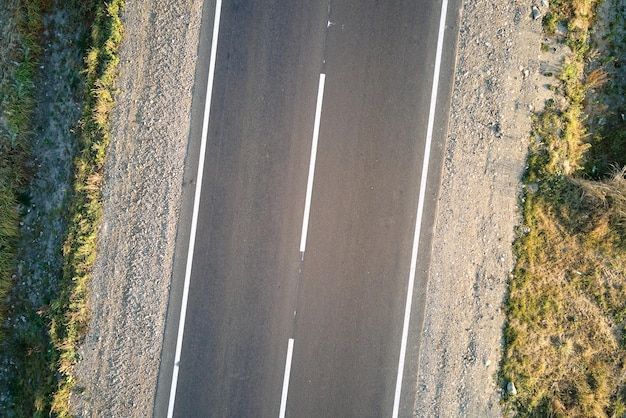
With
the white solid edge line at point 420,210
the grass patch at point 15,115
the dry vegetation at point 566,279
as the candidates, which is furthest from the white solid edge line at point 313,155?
the grass patch at point 15,115

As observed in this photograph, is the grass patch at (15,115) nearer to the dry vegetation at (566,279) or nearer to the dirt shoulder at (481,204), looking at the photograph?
the dirt shoulder at (481,204)

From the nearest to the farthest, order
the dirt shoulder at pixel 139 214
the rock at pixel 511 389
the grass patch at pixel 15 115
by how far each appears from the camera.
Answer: the rock at pixel 511 389
the dirt shoulder at pixel 139 214
the grass patch at pixel 15 115

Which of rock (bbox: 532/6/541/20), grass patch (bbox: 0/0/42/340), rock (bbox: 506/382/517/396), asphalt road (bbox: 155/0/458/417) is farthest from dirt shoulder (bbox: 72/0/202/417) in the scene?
rock (bbox: 506/382/517/396)

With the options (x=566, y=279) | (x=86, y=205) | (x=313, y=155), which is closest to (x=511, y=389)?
(x=566, y=279)

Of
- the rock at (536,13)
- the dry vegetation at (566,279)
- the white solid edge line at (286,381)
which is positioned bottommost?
the white solid edge line at (286,381)

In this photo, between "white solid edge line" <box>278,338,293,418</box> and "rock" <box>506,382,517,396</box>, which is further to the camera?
"white solid edge line" <box>278,338,293,418</box>

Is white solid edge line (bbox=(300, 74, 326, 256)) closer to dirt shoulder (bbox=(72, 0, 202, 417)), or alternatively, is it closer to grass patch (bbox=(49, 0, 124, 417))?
dirt shoulder (bbox=(72, 0, 202, 417))
